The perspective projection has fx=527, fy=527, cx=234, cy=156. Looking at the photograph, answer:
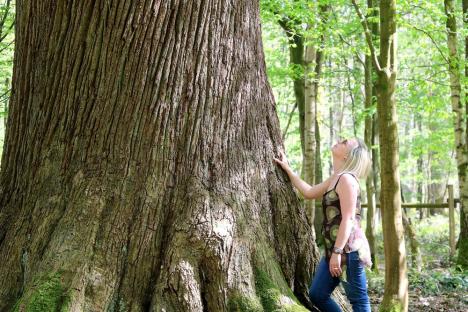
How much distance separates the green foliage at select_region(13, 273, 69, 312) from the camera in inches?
145

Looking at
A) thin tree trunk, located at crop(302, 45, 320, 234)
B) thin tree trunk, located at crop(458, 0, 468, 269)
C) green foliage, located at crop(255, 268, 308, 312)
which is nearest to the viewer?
green foliage, located at crop(255, 268, 308, 312)

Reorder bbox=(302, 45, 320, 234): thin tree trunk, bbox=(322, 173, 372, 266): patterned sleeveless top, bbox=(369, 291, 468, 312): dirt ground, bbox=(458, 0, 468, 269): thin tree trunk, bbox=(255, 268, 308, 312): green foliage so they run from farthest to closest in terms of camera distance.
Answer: bbox=(302, 45, 320, 234): thin tree trunk → bbox=(458, 0, 468, 269): thin tree trunk → bbox=(369, 291, 468, 312): dirt ground → bbox=(322, 173, 372, 266): patterned sleeveless top → bbox=(255, 268, 308, 312): green foliage

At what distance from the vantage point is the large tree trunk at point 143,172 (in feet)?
13.1

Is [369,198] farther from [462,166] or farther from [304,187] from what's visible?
[304,187]

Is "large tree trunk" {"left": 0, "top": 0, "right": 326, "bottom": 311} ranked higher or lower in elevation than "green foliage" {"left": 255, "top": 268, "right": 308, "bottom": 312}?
higher

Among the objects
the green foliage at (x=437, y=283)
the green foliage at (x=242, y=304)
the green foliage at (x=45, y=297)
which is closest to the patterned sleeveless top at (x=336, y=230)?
the green foliage at (x=242, y=304)

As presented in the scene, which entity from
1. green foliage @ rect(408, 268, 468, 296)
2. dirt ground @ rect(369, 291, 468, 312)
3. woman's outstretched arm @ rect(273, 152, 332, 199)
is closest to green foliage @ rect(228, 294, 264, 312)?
woman's outstretched arm @ rect(273, 152, 332, 199)

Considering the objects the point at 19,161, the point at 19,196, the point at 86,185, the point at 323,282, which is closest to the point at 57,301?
the point at 86,185

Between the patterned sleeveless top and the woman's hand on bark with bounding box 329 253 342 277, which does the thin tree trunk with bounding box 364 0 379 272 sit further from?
the woman's hand on bark with bounding box 329 253 342 277

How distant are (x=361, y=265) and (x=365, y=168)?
830 millimetres

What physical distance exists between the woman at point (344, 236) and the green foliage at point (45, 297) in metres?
2.11

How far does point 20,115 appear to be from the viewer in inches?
188

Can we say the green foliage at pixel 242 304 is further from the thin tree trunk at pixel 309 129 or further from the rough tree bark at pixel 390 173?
the thin tree trunk at pixel 309 129

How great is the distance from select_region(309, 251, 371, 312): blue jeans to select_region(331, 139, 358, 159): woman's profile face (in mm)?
840
